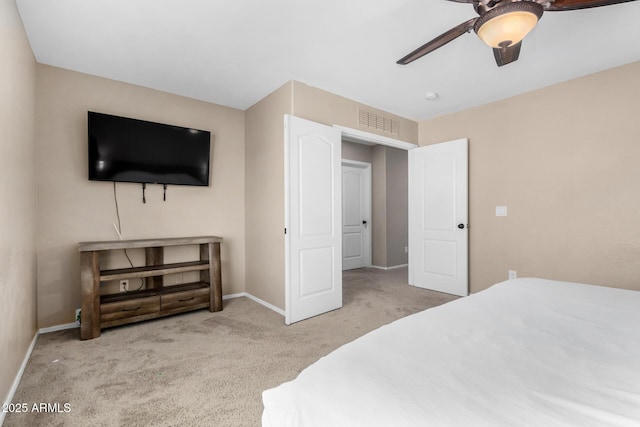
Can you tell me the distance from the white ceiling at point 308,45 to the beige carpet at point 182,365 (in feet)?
8.18

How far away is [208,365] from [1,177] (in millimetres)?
1704

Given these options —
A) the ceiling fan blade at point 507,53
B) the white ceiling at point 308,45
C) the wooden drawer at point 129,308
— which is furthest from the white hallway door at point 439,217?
the wooden drawer at point 129,308

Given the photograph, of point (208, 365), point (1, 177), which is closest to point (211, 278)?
point (208, 365)

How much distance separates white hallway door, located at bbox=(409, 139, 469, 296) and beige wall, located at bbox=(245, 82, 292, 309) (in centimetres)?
214

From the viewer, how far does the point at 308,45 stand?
2.45 meters

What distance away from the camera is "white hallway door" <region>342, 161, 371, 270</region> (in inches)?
231

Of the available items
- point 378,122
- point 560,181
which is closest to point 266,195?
point 378,122

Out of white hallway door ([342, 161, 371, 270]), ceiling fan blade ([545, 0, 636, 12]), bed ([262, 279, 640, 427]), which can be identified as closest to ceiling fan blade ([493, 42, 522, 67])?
ceiling fan blade ([545, 0, 636, 12])

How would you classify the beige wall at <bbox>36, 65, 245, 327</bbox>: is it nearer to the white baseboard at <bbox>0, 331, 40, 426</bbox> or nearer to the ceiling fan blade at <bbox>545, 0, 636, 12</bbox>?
the white baseboard at <bbox>0, 331, 40, 426</bbox>

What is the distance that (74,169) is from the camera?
2908 millimetres

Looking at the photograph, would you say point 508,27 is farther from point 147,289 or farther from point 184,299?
point 147,289

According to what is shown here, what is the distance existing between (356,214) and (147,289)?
13.0 feet

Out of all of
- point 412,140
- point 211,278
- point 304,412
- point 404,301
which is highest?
point 412,140

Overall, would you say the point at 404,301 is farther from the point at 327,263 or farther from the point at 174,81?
the point at 174,81
